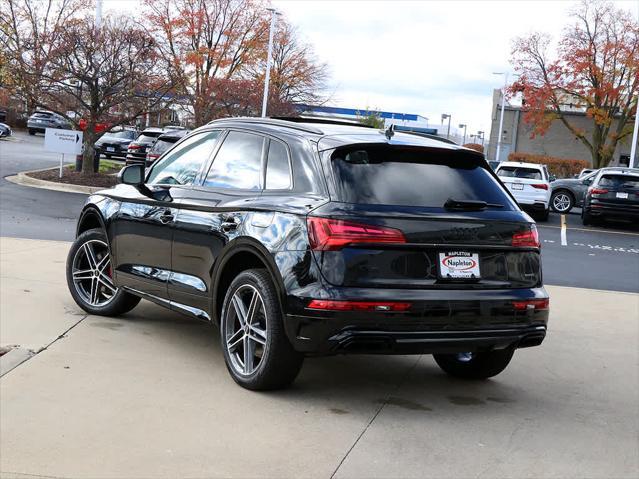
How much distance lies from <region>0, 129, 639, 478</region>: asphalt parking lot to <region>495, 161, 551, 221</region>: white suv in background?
15.6m

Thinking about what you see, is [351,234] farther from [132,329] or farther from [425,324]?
[132,329]

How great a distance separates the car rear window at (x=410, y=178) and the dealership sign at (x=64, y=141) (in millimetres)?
19742

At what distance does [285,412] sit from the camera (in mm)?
5137

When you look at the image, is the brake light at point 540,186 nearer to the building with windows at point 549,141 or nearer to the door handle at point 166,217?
the door handle at point 166,217

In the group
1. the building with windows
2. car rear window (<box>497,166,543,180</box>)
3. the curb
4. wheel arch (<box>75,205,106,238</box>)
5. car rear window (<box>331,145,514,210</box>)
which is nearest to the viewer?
car rear window (<box>331,145,514,210</box>)

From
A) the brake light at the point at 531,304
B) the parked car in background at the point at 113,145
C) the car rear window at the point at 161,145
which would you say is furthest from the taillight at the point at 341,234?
the parked car in background at the point at 113,145

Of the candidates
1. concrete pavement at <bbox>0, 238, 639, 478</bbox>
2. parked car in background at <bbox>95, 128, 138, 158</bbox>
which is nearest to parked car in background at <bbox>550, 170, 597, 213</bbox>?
parked car in background at <bbox>95, 128, 138, 158</bbox>

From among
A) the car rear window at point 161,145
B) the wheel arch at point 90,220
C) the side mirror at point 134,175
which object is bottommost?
the wheel arch at point 90,220

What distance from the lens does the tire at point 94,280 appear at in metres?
7.30

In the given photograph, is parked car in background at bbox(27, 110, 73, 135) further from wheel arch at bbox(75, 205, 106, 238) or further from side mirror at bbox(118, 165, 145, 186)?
side mirror at bbox(118, 165, 145, 186)

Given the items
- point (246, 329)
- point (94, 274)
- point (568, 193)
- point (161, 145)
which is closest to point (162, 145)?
point (161, 145)

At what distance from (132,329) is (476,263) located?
3.09m

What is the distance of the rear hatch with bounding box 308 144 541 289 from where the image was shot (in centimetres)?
493

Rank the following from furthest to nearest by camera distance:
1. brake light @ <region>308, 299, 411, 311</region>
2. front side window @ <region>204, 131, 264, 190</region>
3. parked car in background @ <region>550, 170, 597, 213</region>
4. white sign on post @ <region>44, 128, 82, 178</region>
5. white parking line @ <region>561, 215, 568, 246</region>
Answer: parked car in background @ <region>550, 170, 597, 213</region>
white sign on post @ <region>44, 128, 82, 178</region>
white parking line @ <region>561, 215, 568, 246</region>
front side window @ <region>204, 131, 264, 190</region>
brake light @ <region>308, 299, 411, 311</region>
